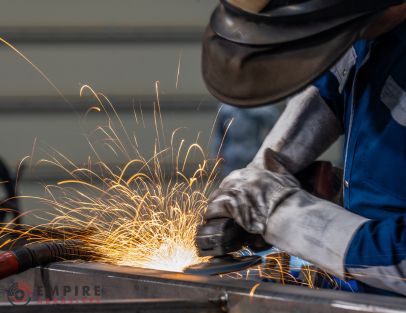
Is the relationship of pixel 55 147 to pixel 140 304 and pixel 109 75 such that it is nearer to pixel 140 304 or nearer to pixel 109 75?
pixel 109 75

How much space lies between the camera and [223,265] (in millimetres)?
2158

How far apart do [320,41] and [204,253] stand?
577 millimetres

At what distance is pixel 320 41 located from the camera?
195 cm

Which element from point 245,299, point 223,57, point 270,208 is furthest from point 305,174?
point 245,299

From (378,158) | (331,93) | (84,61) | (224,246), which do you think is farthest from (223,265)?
(84,61)

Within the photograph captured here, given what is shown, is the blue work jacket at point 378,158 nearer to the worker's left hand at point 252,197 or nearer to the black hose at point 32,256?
the worker's left hand at point 252,197

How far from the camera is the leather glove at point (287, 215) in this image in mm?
2010

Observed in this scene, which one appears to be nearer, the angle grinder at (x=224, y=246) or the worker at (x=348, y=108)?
the worker at (x=348, y=108)

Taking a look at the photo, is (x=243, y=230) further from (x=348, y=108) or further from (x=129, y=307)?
(x=129, y=307)

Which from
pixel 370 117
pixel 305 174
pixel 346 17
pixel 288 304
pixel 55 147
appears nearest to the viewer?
pixel 288 304

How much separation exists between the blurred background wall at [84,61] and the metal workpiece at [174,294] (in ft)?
11.1

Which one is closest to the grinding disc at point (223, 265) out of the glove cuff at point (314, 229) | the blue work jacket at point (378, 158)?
the glove cuff at point (314, 229)

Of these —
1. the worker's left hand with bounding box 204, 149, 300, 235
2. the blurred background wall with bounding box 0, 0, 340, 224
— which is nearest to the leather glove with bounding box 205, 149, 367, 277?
the worker's left hand with bounding box 204, 149, 300, 235

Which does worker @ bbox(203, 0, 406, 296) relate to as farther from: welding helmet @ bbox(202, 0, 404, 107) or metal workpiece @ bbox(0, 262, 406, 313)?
metal workpiece @ bbox(0, 262, 406, 313)
